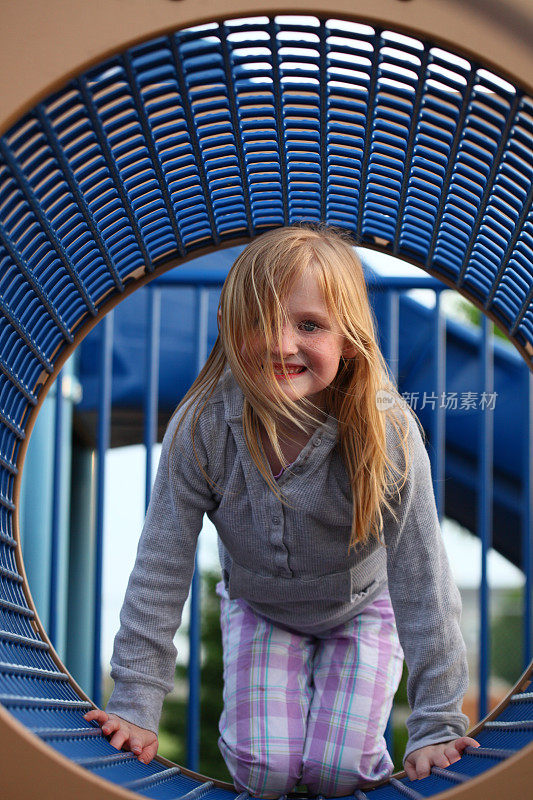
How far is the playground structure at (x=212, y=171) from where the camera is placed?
738 millimetres

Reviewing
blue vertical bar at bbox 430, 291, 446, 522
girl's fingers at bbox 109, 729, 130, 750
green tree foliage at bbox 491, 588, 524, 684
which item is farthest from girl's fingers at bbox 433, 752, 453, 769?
green tree foliage at bbox 491, 588, 524, 684

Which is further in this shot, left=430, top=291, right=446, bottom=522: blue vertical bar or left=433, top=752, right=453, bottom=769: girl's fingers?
left=430, top=291, right=446, bottom=522: blue vertical bar

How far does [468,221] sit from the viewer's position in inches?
50.3

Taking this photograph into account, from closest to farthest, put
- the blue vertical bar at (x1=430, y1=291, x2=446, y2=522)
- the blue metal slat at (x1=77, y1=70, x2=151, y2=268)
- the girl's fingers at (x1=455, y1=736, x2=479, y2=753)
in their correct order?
the blue metal slat at (x1=77, y1=70, x2=151, y2=268) → the girl's fingers at (x1=455, y1=736, x2=479, y2=753) → the blue vertical bar at (x1=430, y1=291, x2=446, y2=522)

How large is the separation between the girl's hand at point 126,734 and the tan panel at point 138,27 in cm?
78

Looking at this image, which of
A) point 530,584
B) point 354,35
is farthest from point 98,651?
point 354,35

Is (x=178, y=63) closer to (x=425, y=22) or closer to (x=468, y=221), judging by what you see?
(x=425, y=22)

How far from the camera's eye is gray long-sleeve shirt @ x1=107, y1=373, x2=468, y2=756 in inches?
46.5

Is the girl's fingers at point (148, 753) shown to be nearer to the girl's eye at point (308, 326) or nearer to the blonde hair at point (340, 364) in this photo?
the blonde hair at point (340, 364)

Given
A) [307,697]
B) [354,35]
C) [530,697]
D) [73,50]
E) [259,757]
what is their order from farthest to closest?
[307,697] → [259,757] → [530,697] → [354,35] → [73,50]

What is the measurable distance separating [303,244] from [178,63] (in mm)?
340

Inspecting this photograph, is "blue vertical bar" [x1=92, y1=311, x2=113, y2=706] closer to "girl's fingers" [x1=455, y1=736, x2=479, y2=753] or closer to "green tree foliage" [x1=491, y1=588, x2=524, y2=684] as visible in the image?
"girl's fingers" [x1=455, y1=736, x2=479, y2=753]

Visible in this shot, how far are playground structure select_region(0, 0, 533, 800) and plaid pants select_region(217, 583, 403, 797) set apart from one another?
9cm

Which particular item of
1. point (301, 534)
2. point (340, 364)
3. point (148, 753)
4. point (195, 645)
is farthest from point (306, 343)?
point (195, 645)
